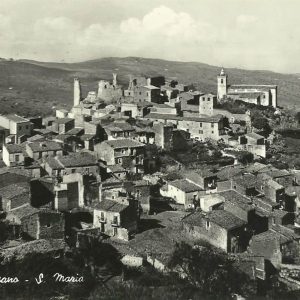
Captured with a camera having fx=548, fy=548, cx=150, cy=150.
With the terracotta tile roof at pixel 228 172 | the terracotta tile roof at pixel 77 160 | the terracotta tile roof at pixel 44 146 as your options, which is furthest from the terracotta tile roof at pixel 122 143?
the terracotta tile roof at pixel 228 172

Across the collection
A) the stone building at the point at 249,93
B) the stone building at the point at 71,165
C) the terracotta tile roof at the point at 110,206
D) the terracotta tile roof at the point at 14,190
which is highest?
the stone building at the point at 249,93

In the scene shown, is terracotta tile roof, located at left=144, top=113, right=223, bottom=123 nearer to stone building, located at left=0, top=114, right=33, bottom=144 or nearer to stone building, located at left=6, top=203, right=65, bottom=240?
stone building, located at left=0, top=114, right=33, bottom=144

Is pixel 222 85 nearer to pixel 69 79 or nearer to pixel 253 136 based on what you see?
pixel 253 136

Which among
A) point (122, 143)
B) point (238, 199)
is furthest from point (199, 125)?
point (238, 199)

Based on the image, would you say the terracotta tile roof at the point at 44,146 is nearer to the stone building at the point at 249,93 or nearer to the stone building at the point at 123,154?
the stone building at the point at 123,154

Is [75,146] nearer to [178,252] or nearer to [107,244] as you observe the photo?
[107,244]

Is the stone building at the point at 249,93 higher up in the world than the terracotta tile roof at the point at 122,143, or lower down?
higher up

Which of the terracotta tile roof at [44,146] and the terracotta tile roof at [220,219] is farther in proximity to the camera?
the terracotta tile roof at [44,146]
